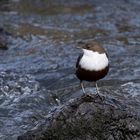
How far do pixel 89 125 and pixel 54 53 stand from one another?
14.2ft

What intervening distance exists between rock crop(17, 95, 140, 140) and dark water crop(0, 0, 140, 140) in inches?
18.1

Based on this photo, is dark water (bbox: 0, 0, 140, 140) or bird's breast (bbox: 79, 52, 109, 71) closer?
bird's breast (bbox: 79, 52, 109, 71)

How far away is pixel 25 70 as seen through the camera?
8.73 meters

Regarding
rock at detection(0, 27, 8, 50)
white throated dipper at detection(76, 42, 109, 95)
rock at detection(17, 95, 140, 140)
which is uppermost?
white throated dipper at detection(76, 42, 109, 95)

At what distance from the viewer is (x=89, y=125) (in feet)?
17.1

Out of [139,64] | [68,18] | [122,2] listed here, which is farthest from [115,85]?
[122,2]

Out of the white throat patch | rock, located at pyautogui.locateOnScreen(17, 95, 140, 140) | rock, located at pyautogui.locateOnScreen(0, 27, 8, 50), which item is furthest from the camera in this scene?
rock, located at pyautogui.locateOnScreen(0, 27, 8, 50)

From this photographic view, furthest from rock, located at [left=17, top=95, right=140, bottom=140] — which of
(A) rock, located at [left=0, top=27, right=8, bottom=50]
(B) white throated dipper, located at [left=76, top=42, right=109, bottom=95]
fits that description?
(A) rock, located at [left=0, top=27, right=8, bottom=50]

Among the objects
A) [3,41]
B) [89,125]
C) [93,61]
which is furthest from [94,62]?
[3,41]

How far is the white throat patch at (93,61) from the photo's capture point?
5582 millimetres

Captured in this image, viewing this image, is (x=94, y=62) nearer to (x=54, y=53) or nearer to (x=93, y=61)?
(x=93, y=61)

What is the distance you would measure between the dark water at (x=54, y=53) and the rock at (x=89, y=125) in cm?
46

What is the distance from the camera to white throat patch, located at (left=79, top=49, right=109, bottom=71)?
5582mm

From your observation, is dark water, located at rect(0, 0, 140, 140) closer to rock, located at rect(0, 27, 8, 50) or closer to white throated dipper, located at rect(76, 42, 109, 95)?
rock, located at rect(0, 27, 8, 50)
